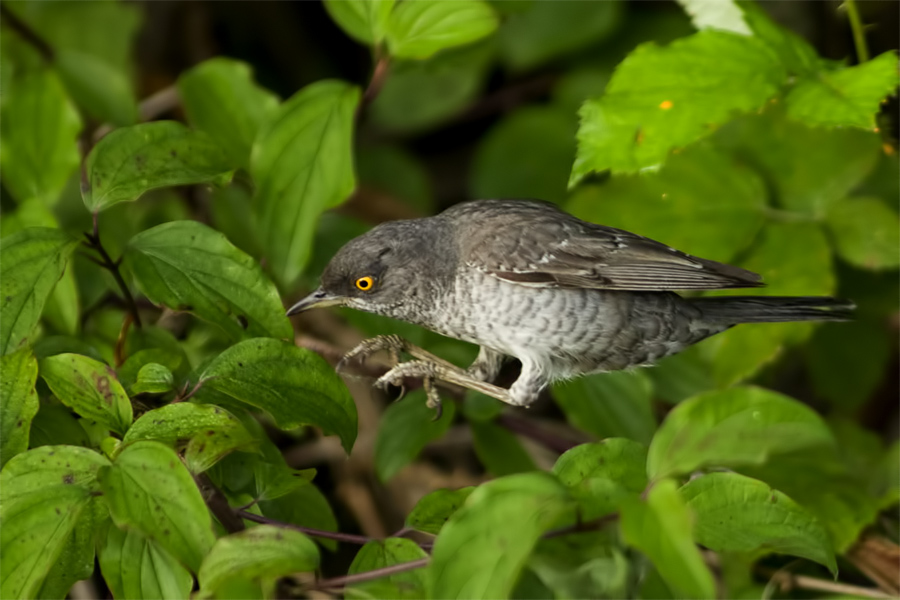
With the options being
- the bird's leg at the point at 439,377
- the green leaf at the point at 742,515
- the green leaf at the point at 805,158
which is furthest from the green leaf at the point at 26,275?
the green leaf at the point at 805,158

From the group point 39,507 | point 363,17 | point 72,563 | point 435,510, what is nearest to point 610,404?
point 435,510

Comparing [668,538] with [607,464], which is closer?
[668,538]

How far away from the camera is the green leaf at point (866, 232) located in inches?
143

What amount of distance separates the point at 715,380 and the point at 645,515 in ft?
6.22

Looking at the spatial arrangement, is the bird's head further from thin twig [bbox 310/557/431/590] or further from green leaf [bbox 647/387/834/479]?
green leaf [bbox 647/387/834/479]

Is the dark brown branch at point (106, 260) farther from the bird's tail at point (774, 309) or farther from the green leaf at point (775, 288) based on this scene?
the green leaf at point (775, 288)

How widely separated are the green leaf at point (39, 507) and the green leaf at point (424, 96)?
3.45 meters

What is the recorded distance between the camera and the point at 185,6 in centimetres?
556

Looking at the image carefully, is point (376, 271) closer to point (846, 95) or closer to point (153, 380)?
point (153, 380)

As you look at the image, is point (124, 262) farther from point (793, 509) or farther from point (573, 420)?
point (793, 509)

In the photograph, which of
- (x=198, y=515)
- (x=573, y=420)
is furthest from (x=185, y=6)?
(x=198, y=515)

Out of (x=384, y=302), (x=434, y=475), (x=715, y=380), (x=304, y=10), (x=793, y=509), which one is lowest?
(x=434, y=475)

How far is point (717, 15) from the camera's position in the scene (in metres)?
3.32

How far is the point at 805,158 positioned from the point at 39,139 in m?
3.07
